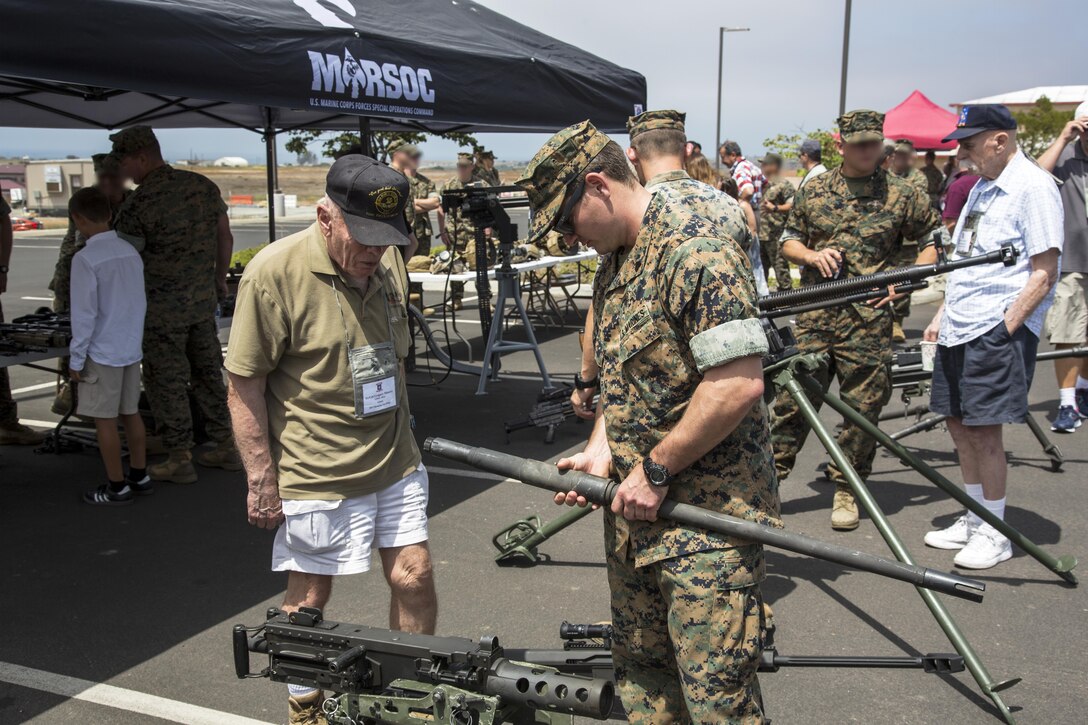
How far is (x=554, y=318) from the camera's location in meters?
13.1

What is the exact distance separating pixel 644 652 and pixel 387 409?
1.20 metres

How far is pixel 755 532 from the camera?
2381 mm

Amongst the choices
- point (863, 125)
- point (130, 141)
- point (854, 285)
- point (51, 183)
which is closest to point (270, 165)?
point (130, 141)

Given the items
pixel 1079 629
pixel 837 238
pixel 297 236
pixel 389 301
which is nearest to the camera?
pixel 297 236

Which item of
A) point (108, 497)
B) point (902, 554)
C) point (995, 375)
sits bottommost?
point (108, 497)

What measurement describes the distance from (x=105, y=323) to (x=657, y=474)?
4.33 metres

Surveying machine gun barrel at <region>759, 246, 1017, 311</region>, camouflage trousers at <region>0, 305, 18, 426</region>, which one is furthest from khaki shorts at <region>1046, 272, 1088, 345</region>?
camouflage trousers at <region>0, 305, 18, 426</region>

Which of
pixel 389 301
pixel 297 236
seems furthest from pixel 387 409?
pixel 297 236

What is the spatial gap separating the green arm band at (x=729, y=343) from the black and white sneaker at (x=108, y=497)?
185 inches

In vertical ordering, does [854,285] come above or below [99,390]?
above

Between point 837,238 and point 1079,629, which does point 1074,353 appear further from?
point 1079,629

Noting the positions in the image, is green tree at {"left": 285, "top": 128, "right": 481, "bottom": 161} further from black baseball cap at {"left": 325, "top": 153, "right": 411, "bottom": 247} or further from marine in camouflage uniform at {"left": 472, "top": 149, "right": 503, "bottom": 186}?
black baseball cap at {"left": 325, "top": 153, "right": 411, "bottom": 247}

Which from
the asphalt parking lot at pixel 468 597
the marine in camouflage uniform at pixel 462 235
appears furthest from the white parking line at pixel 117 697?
the marine in camouflage uniform at pixel 462 235

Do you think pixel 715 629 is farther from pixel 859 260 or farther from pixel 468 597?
pixel 859 260
